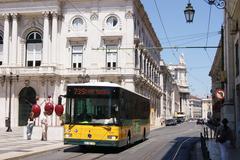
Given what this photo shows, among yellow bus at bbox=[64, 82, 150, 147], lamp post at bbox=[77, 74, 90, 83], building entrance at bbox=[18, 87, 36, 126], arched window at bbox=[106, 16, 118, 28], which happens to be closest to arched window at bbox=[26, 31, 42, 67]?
building entrance at bbox=[18, 87, 36, 126]

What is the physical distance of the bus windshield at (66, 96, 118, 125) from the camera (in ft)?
70.9

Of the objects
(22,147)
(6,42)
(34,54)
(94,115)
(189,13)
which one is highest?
(6,42)

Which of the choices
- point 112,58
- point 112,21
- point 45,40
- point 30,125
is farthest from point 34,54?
point 30,125

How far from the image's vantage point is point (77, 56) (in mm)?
64000

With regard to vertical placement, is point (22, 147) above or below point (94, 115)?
below

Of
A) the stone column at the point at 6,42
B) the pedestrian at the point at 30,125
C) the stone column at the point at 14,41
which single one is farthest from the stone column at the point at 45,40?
the pedestrian at the point at 30,125

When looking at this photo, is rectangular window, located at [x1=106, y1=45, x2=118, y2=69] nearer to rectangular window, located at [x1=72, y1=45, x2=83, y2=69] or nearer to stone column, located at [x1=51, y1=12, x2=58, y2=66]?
rectangular window, located at [x1=72, y1=45, x2=83, y2=69]

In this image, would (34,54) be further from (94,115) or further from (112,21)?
(94,115)

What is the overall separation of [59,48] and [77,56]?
2595 mm

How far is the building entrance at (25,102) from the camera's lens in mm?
63781

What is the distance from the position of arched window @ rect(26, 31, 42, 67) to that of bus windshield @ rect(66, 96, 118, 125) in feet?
143

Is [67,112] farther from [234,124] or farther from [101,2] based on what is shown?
[101,2]

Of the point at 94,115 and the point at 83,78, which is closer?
the point at 94,115

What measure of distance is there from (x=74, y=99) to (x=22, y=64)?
1737 inches
